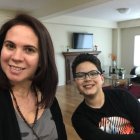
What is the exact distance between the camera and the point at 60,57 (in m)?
7.27

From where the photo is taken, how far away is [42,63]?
96 cm

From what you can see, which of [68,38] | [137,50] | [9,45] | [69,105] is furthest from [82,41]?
[9,45]

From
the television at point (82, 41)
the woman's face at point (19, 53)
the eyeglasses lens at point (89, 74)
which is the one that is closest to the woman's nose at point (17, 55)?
the woman's face at point (19, 53)

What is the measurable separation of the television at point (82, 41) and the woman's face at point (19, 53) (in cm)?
669

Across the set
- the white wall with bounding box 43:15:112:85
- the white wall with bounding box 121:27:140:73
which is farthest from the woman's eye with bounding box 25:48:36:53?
the white wall with bounding box 121:27:140:73

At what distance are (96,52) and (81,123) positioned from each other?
7329mm

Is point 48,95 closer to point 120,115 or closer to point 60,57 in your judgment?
point 120,115

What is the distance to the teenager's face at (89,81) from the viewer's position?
115 cm

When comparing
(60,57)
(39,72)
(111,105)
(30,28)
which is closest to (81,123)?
(111,105)

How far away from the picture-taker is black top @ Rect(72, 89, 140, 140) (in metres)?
1.18

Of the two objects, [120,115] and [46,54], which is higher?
[46,54]

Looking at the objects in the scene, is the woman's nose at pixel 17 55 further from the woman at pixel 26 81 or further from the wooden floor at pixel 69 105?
the wooden floor at pixel 69 105

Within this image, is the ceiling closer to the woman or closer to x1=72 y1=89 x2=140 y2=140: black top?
x1=72 y1=89 x2=140 y2=140: black top

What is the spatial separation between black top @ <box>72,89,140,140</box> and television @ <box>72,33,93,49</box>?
21.0 feet
